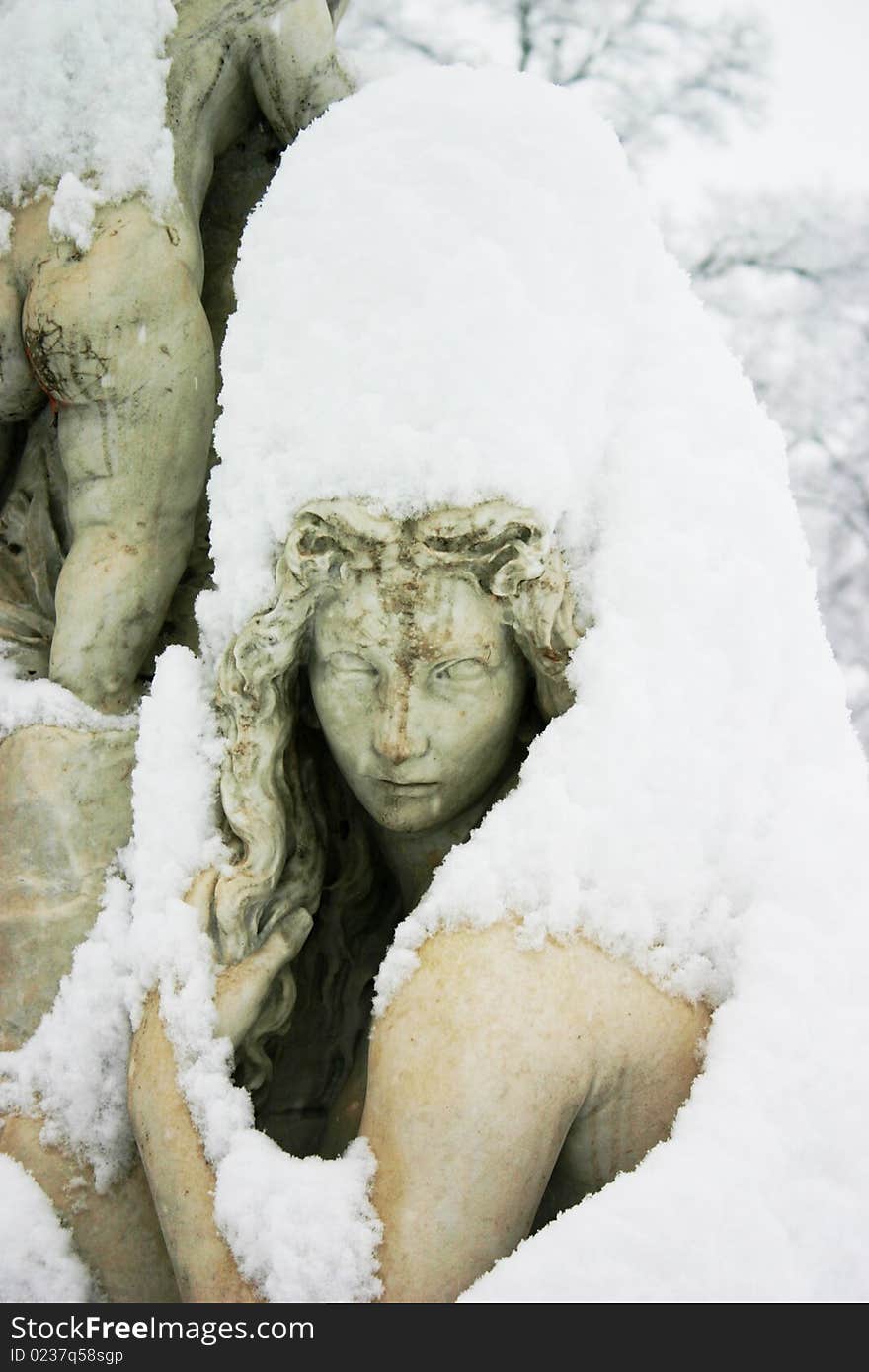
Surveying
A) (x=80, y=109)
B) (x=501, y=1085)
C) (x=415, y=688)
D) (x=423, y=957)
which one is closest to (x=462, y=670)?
(x=415, y=688)

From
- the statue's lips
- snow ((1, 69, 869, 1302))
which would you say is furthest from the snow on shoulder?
the statue's lips

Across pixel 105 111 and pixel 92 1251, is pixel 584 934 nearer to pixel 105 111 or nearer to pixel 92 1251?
pixel 92 1251

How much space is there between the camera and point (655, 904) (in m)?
1.57

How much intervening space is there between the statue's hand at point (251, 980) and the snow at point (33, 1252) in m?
0.28

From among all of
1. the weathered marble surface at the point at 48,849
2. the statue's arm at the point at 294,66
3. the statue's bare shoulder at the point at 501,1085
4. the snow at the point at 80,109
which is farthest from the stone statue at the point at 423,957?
the statue's arm at the point at 294,66

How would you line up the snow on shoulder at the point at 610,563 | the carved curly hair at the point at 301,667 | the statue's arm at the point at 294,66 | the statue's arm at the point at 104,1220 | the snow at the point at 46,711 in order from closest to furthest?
the snow on shoulder at the point at 610,563, the carved curly hair at the point at 301,667, the statue's arm at the point at 104,1220, the snow at the point at 46,711, the statue's arm at the point at 294,66

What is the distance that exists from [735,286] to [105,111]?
324 centimetres

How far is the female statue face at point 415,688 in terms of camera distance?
5.31 ft

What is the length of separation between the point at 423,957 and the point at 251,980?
24cm

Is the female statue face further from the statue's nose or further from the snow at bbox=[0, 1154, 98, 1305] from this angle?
the snow at bbox=[0, 1154, 98, 1305]

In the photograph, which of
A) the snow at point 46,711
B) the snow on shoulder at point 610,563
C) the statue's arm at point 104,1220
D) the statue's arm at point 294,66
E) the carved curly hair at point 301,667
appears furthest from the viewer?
the statue's arm at point 294,66

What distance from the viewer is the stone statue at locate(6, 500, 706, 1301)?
4.77 feet

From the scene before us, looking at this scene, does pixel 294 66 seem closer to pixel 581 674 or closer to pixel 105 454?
pixel 105 454

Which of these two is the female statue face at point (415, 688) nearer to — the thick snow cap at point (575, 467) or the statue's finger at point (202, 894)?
the thick snow cap at point (575, 467)
